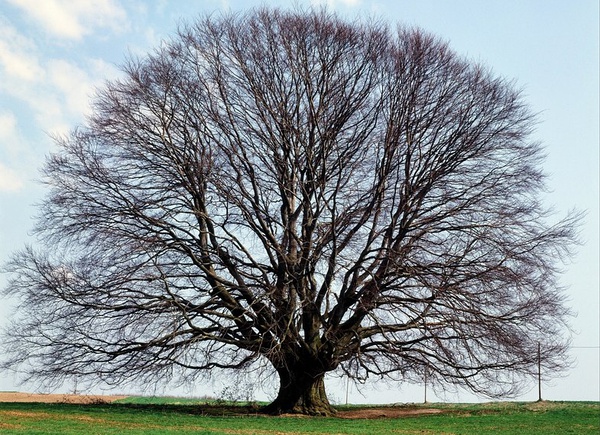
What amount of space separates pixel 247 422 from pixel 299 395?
3.65m

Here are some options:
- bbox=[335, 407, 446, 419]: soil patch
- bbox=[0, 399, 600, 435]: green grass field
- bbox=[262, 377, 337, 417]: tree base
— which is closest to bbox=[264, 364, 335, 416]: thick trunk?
bbox=[262, 377, 337, 417]: tree base

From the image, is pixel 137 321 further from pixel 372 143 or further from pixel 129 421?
pixel 372 143

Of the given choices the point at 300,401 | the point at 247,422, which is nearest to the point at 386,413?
the point at 300,401

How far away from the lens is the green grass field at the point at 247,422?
1778 centimetres

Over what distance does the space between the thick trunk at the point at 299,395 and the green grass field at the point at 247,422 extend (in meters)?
0.97

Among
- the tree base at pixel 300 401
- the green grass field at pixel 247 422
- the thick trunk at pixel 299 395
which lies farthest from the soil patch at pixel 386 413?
the thick trunk at pixel 299 395

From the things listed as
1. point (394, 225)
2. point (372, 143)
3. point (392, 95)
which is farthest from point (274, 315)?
point (392, 95)

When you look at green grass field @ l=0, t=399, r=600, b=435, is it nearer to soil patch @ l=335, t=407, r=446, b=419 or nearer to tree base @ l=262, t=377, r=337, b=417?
soil patch @ l=335, t=407, r=446, b=419

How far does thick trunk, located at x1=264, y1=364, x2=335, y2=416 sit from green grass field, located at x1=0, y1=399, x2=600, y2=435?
3.17ft

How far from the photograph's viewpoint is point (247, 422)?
2081 cm

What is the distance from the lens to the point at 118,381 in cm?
2323

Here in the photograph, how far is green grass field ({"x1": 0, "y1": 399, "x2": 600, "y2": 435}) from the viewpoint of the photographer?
58.3ft

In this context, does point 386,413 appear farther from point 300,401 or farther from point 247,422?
point 247,422

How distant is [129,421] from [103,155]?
26.8 ft
